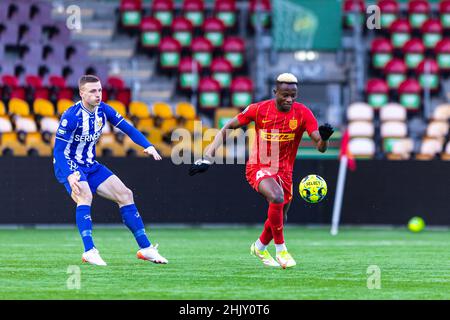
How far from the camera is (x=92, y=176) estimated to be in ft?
37.6

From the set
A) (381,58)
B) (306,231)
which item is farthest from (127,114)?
(381,58)

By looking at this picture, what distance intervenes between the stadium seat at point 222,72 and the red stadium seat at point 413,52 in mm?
3995

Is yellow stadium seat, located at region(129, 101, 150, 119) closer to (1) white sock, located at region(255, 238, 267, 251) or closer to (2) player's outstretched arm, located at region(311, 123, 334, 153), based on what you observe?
(1) white sock, located at region(255, 238, 267, 251)

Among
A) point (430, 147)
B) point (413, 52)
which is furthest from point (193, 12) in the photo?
point (430, 147)

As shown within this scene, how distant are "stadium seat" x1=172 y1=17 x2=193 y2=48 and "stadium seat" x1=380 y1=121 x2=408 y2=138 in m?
4.79

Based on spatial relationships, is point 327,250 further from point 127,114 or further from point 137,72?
point 137,72

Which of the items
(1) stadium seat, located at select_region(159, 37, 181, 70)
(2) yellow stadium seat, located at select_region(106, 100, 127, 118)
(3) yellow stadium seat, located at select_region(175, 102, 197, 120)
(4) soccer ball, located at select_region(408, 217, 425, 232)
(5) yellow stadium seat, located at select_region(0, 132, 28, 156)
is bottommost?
(4) soccer ball, located at select_region(408, 217, 425, 232)

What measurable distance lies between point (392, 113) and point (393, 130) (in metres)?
0.42

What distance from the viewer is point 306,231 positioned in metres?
19.1

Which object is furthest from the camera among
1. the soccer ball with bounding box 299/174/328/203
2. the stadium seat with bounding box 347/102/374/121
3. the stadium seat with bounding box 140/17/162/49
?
the stadium seat with bounding box 140/17/162/49

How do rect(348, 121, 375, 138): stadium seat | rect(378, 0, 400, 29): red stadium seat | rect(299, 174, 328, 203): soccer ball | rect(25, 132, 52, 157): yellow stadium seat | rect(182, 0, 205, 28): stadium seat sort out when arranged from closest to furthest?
rect(299, 174, 328, 203): soccer ball → rect(25, 132, 52, 157): yellow stadium seat → rect(348, 121, 375, 138): stadium seat → rect(182, 0, 205, 28): stadium seat → rect(378, 0, 400, 29): red stadium seat

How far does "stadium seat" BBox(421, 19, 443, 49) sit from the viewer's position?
2570 cm

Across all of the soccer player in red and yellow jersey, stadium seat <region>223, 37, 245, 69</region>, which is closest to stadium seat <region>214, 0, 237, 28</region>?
stadium seat <region>223, 37, 245, 69</region>

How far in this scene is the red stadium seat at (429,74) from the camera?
24.7 m
